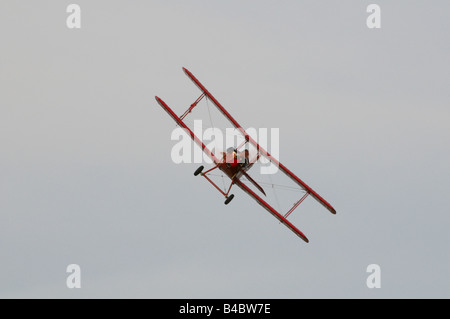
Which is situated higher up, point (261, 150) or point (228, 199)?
point (261, 150)

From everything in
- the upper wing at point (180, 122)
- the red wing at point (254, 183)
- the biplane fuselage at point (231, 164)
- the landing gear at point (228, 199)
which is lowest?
the landing gear at point (228, 199)

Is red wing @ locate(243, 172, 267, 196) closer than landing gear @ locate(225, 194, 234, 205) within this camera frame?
No

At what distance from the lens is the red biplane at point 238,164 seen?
68.2 meters

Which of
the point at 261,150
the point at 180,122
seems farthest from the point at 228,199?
the point at 180,122

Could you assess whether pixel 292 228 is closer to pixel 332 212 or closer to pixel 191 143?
pixel 332 212

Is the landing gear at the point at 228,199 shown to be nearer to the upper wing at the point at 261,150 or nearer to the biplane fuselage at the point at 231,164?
the biplane fuselage at the point at 231,164

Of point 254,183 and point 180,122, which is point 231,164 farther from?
point 180,122

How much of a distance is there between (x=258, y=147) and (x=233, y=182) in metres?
3.15

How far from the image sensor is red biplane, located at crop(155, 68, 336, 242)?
6819 cm

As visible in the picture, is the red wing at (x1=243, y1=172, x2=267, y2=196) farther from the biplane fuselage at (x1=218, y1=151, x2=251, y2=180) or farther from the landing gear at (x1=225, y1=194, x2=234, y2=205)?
the landing gear at (x1=225, y1=194, x2=234, y2=205)

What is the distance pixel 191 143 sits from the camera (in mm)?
69250

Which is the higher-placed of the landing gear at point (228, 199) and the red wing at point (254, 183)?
the red wing at point (254, 183)

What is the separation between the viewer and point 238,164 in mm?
68438
